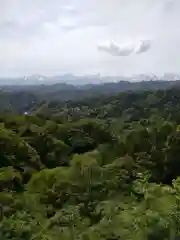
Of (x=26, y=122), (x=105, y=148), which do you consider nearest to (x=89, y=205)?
(x=105, y=148)

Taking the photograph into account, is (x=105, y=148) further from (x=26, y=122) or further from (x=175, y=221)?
(x=175, y=221)

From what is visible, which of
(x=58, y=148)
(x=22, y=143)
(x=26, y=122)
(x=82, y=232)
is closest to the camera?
(x=82, y=232)

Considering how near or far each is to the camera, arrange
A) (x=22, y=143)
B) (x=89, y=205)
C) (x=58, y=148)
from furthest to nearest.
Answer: (x=58, y=148) → (x=22, y=143) → (x=89, y=205)

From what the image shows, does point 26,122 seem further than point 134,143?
Yes

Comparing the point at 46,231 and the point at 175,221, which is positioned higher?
the point at 175,221

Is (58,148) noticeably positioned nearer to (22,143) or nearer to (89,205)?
(22,143)

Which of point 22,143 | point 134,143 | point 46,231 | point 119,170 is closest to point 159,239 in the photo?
point 46,231
